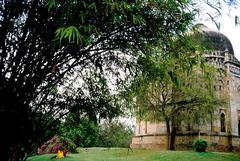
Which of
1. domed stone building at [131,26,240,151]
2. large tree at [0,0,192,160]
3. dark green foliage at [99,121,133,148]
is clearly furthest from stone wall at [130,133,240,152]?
large tree at [0,0,192,160]

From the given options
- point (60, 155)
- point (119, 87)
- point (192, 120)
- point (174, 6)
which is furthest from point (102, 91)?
point (192, 120)

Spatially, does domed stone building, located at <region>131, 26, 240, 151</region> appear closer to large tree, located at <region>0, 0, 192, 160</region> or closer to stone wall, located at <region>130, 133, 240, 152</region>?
stone wall, located at <region>130, 133, 240, 152</region>

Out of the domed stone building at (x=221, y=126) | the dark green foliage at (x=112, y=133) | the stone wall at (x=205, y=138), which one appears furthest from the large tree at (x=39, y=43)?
the stone wall at (x=205, y=138)

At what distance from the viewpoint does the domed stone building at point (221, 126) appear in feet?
87.6

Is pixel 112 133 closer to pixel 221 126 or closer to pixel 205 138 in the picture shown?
pixel 205 138

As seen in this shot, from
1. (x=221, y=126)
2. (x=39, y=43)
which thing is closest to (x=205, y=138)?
(x=221, y=126)

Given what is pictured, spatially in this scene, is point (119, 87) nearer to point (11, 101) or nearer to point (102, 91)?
point (102, 91)

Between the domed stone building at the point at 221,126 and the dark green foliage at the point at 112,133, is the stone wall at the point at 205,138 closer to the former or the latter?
the domed stone building at the point at 221,126

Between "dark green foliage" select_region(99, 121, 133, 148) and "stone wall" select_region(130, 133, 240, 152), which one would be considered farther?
"stone wall" select_region(130, 133, 240, 152)

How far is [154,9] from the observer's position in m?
4.24

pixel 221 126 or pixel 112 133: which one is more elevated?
pixel 221 126

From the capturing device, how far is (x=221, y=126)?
27.7 meters

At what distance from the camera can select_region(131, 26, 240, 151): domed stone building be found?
26688mm

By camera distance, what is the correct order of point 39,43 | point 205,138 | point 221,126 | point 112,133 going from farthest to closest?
point 221,126
point 205,138
point 112,133
point 39,43
